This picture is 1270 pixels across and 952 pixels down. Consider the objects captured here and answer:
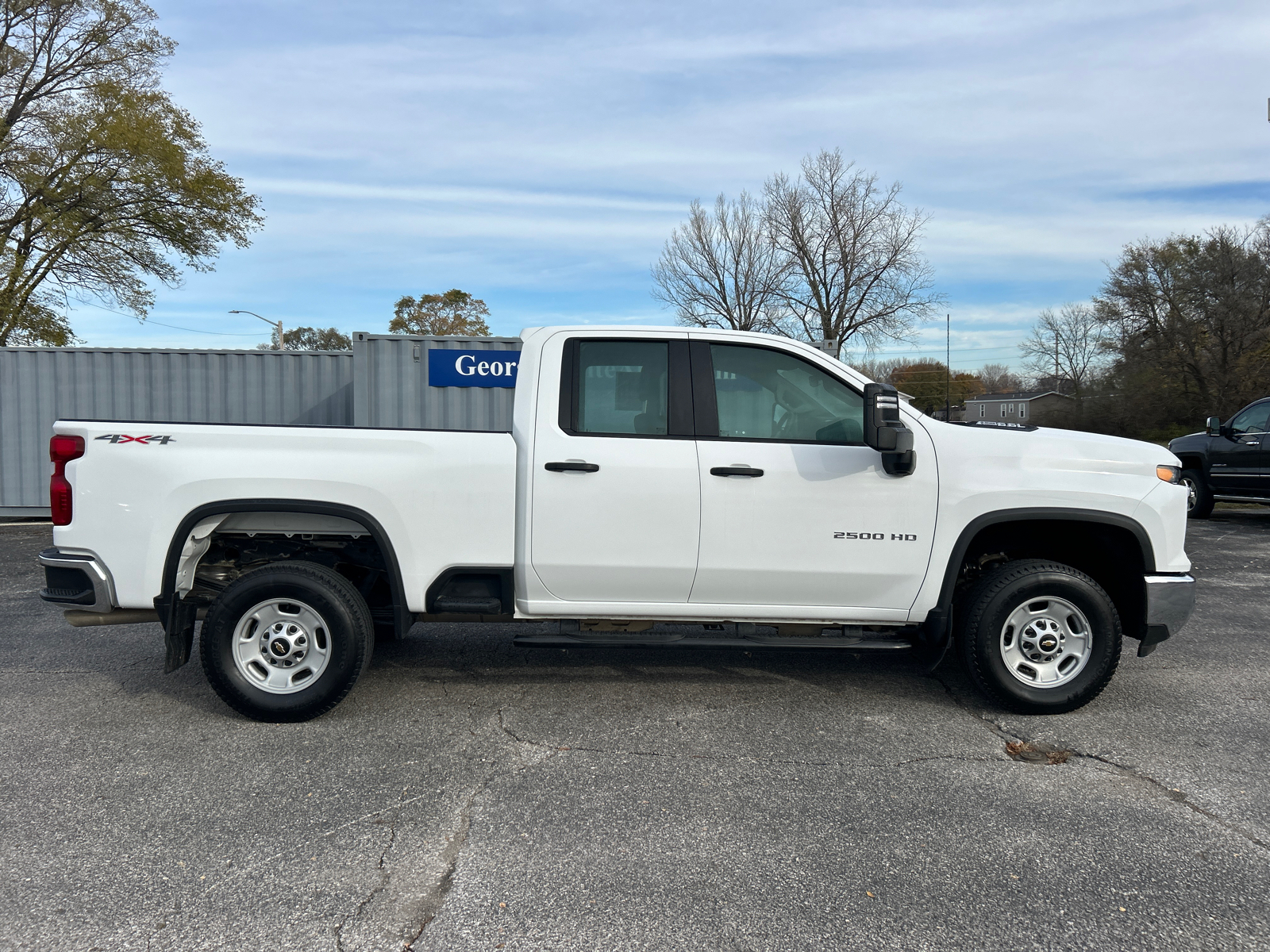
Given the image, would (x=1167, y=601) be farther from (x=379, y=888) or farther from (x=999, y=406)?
(x=999, y=406)

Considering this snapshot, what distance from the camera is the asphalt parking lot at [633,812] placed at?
267cm

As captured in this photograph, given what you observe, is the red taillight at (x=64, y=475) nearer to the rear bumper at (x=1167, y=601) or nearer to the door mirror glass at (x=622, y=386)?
the door mirror glass at (x=622, y=386)

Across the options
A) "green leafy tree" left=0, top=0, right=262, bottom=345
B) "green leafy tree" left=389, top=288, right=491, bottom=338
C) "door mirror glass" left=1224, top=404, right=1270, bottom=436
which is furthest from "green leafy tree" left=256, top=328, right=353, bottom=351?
"door mirror glass" left=1224, top=404, right=1270, bottom=436

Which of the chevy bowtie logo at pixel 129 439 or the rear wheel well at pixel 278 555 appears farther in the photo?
the rear wheel well at pixel 278 555

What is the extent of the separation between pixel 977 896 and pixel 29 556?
1089cm

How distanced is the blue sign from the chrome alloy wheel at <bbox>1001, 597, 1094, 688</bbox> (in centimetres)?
963

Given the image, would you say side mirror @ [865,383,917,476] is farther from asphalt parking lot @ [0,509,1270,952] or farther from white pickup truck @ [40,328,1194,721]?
asphalt parking lot @ [0,509,1270,952]

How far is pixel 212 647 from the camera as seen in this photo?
167 inches

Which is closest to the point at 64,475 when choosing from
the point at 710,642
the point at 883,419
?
the point at 710,642

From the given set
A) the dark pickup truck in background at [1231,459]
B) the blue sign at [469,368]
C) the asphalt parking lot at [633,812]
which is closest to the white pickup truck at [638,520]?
the asphalt parking lot at [633,812]

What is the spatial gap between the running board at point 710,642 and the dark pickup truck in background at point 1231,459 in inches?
401

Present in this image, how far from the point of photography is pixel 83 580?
423 cm

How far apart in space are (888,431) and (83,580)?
4.00 metres

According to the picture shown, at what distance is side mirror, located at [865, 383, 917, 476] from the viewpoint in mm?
4070
